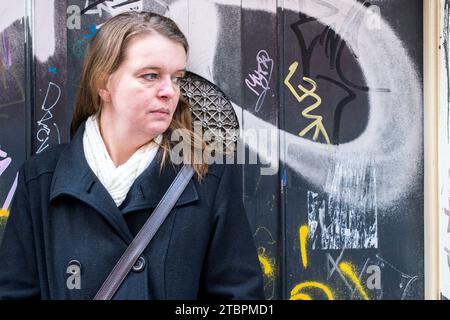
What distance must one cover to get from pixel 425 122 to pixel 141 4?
1.63 m

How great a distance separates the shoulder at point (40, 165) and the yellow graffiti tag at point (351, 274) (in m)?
1.62

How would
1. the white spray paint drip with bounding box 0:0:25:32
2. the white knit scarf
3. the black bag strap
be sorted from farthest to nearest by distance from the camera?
the white spray paint drip with bounding box 0:0:25:32 < the white knit scarf < the black bag strap

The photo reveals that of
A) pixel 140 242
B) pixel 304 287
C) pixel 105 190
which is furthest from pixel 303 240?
pixel 105 190

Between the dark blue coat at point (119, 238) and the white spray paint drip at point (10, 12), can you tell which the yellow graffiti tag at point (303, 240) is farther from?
Answer: the white spray paint drip at point (10, 12)

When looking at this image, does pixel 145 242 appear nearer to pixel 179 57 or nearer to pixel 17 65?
pixel 179 57

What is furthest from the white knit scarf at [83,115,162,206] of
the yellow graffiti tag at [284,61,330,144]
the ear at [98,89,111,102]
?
the yellow graffiti tag at [284,61,330,144]

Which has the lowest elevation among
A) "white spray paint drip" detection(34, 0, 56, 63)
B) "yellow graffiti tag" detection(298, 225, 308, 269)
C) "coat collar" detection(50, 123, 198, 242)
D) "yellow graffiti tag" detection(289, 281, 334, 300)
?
"yellow graffiti tag" detection(289, 281, 334, 300)

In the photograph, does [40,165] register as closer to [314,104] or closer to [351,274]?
[314,104]

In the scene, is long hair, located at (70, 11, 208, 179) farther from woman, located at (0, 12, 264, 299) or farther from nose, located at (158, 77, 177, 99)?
nose, located at (158, 77, 177, 99)

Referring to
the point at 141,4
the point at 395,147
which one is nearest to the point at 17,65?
the point at 141,4

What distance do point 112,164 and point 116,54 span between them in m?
0.45

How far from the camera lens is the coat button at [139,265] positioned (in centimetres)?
241

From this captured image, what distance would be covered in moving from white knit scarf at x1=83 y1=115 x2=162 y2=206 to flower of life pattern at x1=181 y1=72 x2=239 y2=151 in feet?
1.94

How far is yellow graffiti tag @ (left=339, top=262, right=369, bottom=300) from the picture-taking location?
3354mm
